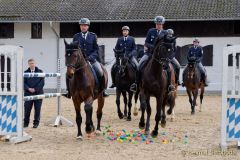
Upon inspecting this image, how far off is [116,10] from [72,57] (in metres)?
23.6

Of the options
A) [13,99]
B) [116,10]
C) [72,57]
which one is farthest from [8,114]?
[116,10]

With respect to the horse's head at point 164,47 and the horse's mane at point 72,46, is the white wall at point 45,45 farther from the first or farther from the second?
the horse's mane at point 72,46

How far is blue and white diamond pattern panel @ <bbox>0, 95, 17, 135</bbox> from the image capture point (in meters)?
11.2

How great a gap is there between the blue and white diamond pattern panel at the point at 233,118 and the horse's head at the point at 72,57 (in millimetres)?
3323

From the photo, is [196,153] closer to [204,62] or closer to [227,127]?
[227,127]

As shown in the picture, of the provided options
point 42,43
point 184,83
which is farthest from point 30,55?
point 184,83

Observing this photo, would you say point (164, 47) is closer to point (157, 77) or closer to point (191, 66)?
point (157, 77)

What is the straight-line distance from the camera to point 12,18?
3428cm

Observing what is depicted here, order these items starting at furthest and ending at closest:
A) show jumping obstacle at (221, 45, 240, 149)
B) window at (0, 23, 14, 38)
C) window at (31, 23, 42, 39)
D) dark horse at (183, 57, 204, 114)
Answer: window at (0, 23, 14, 38) → window at (31, 23, 42, 39) → dark horse at (183, 57, 204, 114) → show jumping obstacle at (221, 45, 240, 149)

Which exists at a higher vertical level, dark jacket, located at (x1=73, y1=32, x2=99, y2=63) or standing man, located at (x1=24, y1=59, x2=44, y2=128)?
dark jacket, located at (x1=73, y1=32, x2=99, y2=63)

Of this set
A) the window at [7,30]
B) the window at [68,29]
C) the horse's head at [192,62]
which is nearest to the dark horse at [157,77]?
the horse's head at [192,62]

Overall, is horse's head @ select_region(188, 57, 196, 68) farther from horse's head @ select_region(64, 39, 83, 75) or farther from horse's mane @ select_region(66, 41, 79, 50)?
horse's mane @ select_region(66, 41, 79, 50)

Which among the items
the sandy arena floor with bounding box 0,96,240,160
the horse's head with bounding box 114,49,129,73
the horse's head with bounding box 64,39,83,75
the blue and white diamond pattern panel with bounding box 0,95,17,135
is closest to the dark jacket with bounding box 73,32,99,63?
the horse's head with bounding box 64,39,83,75

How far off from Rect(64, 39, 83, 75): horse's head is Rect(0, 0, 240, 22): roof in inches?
841
